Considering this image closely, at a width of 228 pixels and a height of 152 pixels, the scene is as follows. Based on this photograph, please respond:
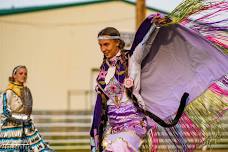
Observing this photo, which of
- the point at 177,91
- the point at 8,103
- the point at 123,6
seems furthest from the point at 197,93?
the point at 123,6

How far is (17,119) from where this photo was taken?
11.9 m

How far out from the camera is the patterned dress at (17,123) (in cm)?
1177

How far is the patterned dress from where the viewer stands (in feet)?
38.6

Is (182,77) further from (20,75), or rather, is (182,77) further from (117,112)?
(20,75)

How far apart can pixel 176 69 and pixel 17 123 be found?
464 cm

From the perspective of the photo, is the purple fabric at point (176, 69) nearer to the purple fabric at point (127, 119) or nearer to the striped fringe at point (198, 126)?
the striped fringe at point (198, 126)

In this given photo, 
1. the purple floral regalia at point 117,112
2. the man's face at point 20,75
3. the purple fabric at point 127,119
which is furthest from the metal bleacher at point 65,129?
the purple fabric at point 127,119

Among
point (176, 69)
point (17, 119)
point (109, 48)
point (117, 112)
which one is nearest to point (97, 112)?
point (117, 112)

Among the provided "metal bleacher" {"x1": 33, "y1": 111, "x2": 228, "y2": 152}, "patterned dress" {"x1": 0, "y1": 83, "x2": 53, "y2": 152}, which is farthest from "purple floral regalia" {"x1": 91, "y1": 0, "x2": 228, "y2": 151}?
"metal bleacher" {"x1": 33, "y1": 111, "x2": 228, "y2": 152}

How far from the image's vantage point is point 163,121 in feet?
24.6

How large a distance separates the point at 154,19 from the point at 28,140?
204 inches

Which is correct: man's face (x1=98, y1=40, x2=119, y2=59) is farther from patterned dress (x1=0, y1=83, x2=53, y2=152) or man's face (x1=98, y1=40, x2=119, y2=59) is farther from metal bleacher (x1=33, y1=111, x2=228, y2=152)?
metal bleacher (x1=33, y1=111, x2=228, y2=152)

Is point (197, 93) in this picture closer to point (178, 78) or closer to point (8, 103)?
point (178, 78)

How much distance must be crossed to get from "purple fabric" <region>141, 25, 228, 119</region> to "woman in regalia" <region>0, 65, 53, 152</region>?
448cm
